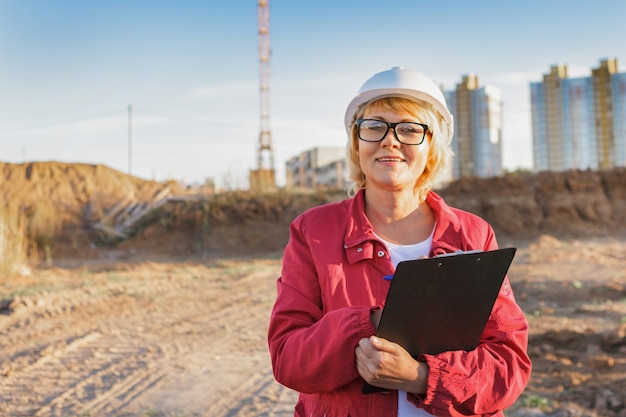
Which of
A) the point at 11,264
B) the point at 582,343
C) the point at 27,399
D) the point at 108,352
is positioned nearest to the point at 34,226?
the point at 11,264

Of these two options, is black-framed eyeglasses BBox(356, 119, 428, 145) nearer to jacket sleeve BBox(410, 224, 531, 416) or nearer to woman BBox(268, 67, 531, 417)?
woman BBox(268, 67, 531, 417)

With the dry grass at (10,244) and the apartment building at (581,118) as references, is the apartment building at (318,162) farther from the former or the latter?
the dry grass at (10,244)

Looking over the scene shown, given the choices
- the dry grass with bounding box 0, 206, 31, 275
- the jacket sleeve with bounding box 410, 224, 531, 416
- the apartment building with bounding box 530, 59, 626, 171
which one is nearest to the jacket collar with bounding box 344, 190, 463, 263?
the jacket sleeve with bounding box 410, 224, 531, 416

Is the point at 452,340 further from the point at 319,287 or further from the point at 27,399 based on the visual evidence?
the point at 27,399

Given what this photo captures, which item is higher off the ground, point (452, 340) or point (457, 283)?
point (457, 283)

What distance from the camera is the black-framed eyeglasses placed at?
2045 mm

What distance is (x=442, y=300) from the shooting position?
1.74 m

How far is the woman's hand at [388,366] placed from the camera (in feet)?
5.53

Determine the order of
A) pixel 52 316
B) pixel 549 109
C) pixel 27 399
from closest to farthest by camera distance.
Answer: pixel 27 399 → pixel 52 316 → pixel 549 109

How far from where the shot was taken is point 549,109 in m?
40.1

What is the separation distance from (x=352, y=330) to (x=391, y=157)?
0.65 metres

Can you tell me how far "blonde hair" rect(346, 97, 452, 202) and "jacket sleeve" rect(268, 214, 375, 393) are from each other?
38 cm

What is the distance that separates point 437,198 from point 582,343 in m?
5.90

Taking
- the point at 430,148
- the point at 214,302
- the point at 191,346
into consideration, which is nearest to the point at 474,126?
the point at 214,302
